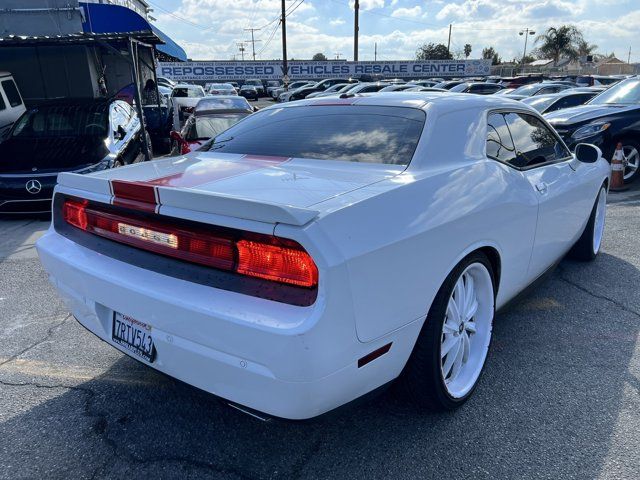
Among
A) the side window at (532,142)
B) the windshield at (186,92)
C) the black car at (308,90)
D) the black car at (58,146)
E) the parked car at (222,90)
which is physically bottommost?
the black car at (308,90)

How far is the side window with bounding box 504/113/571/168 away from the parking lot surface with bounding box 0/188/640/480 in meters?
1.11

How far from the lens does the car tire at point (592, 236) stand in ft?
13.9

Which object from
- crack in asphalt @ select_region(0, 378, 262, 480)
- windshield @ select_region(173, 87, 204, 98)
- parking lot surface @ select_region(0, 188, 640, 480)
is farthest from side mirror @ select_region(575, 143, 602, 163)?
windshield @ select_region(173, 87, 204, 98)

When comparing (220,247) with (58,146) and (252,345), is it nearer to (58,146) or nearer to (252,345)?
(252,345)

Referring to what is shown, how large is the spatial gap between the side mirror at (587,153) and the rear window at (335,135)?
5.57ft

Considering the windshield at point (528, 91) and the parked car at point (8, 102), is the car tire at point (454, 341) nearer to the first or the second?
the parked car at point (8, 102)

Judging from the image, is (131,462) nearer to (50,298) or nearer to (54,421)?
(54,421)

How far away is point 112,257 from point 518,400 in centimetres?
209

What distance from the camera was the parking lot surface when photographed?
212 cm

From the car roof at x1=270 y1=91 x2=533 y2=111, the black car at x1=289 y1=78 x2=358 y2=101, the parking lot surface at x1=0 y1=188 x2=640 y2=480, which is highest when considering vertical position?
the car roof at x1=270 y1=91 x2=533 y2=111

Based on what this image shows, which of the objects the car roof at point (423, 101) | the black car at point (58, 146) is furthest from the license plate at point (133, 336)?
the black car at point (58, 146)

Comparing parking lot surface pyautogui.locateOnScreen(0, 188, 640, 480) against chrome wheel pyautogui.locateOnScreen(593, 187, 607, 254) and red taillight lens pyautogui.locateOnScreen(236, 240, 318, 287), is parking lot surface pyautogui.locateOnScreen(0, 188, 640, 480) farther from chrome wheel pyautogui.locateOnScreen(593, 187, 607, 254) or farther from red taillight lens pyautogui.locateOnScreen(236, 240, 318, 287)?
chrome wheel pyautogui.locateOnScreen(593, 187, 607, 254)

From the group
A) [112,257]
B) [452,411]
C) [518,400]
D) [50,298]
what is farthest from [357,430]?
[50,298]

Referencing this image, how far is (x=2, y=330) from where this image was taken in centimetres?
343
